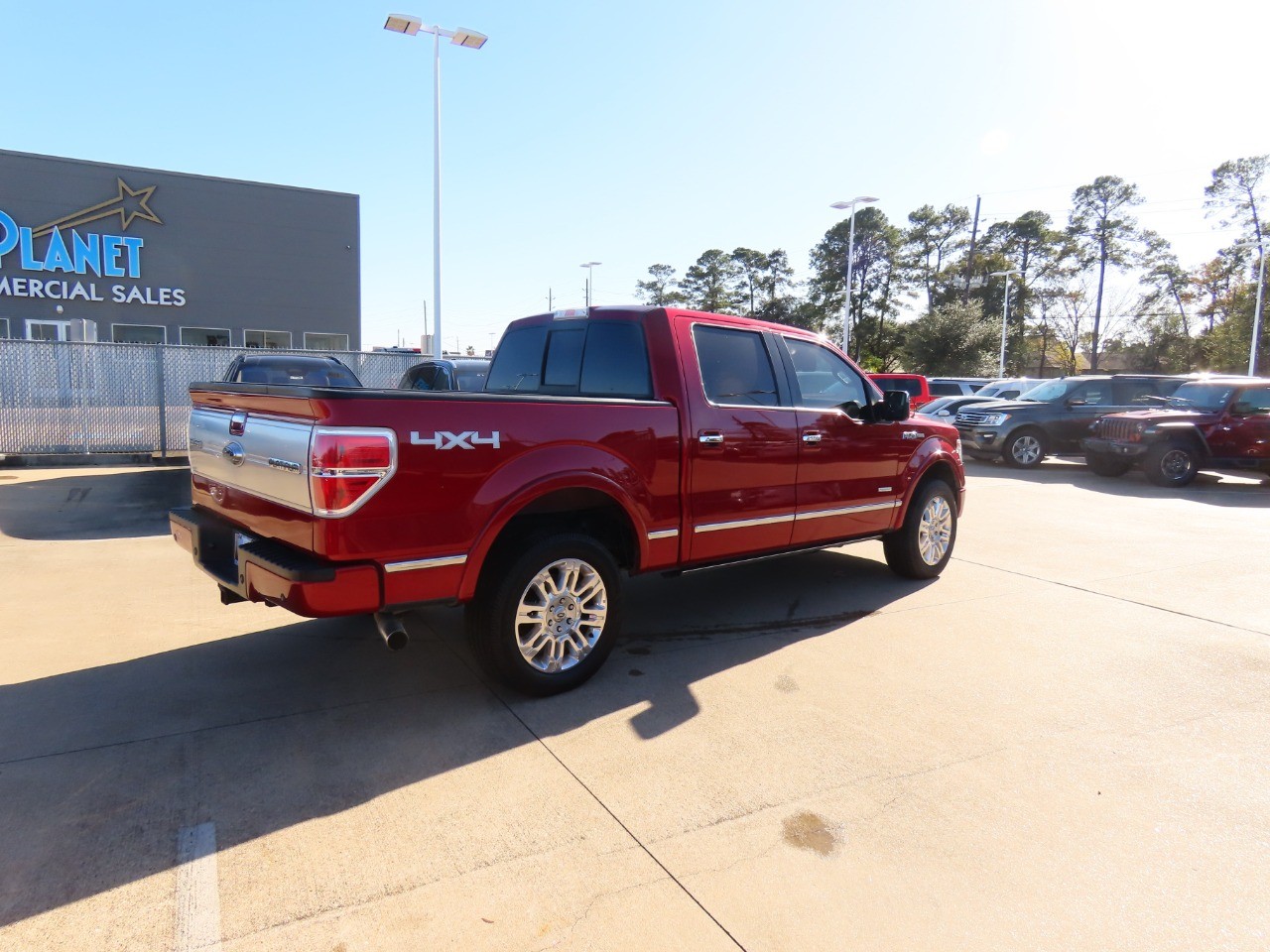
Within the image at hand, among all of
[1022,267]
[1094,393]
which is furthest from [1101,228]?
[1094,393]

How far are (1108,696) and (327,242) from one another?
31331mm

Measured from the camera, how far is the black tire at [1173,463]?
1280 centimetres

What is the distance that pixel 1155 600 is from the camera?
19.5ft

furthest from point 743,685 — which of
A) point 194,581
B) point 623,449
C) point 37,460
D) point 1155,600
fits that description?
point 37,460

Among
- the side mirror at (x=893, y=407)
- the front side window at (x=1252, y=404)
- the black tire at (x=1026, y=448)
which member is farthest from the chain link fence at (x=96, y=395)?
the front side window at (x=1252, y=404)

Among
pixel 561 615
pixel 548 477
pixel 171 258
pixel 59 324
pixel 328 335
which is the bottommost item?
pixel 561 615

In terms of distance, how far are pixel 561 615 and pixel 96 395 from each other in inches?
474

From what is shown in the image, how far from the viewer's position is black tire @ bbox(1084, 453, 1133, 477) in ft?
44.3

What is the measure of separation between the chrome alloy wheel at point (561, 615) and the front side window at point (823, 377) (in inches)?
85.0

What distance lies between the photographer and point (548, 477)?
372 cm

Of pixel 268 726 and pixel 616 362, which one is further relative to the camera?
pixel 616 362

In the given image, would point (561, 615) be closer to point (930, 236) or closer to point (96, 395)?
point (96, 395)

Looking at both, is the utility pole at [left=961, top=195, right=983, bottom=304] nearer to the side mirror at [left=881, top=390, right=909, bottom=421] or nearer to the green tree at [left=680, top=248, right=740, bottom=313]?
the green tree at [left=680, top=248, right=740, bottom=313]

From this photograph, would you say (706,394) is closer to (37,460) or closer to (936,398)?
(37,460)
